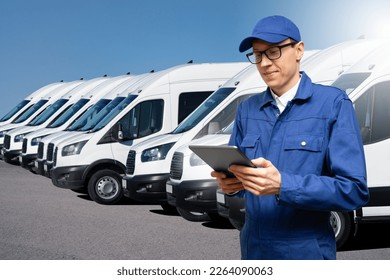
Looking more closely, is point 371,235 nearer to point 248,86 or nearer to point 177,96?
point 248,86

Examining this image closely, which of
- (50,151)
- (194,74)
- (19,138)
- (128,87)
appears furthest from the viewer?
(19,138)

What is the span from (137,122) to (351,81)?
5749 millimetres

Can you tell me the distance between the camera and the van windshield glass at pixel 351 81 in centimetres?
848

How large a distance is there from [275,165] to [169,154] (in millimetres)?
9082

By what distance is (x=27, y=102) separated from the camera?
2719cm

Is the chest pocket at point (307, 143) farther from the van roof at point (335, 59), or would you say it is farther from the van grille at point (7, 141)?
the van grille at point (7, 141)

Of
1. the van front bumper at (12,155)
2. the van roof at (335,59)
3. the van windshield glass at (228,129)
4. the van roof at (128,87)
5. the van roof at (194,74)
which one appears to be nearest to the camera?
the van roof at (335,59)

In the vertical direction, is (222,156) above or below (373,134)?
above

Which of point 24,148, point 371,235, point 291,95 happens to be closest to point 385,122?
point 371,235

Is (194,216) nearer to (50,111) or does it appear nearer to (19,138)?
(19,138)

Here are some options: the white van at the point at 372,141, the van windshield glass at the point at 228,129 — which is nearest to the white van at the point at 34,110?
the van windshield glass at the point at 228,129

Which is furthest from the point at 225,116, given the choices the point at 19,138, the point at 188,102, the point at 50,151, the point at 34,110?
the point at 34,110

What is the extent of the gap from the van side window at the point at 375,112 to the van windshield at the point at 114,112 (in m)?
6.40

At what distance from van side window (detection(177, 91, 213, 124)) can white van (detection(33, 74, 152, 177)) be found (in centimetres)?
174
